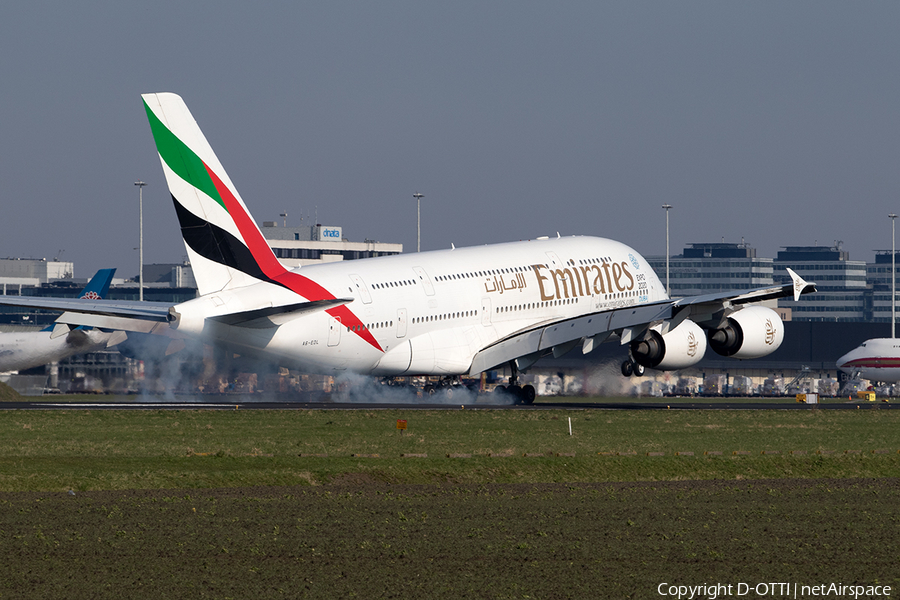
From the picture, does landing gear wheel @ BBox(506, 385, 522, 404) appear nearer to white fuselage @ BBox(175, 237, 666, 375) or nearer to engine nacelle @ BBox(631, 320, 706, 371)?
white fuselage @ BBox(175, 237, 666, 375)

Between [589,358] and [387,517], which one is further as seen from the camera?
[589,358]

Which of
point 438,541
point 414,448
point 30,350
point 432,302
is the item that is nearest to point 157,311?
point 432,302

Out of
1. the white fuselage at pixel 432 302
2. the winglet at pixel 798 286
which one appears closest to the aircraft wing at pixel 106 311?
the white fuselage at pixel 432 302

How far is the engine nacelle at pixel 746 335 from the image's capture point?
53.1 metres

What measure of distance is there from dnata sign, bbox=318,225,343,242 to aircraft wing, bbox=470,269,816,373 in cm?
11937

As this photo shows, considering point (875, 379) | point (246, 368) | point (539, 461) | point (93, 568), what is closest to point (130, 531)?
point (93, 568)

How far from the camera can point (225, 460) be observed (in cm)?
3036

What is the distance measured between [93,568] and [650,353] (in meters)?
37.0

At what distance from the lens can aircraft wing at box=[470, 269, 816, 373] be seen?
4959cm

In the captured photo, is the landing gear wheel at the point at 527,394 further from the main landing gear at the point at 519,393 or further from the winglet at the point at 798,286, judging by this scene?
the winglet at the point at 798,286

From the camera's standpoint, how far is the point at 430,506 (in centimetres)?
2375

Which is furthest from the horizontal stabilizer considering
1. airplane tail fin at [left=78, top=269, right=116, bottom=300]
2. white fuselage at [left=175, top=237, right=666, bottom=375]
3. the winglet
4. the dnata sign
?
the dnata sign

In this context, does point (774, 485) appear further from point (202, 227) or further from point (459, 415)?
point (202, 227)

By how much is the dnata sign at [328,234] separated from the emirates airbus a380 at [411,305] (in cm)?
11263
